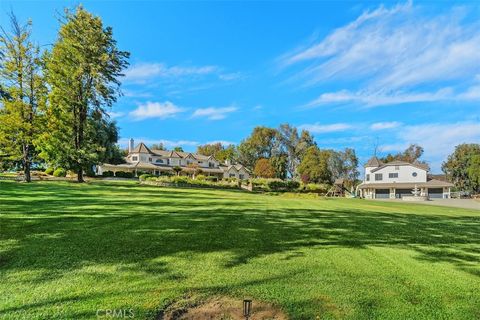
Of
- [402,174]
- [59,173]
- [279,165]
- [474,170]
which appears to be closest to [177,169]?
[279,165]

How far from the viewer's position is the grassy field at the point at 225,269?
358 cm

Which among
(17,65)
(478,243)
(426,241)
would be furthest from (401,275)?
(17,65)

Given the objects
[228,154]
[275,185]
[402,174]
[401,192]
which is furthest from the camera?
[228,154]

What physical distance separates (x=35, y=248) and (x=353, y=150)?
270 feet

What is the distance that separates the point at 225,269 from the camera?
4.52 metres

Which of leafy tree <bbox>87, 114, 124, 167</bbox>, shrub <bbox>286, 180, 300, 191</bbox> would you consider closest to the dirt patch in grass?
leafy tree <bbox>87, 114, 124, 167</bbox>

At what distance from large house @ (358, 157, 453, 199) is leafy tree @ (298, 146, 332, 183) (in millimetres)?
7766

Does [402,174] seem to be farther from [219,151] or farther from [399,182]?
[219,151]

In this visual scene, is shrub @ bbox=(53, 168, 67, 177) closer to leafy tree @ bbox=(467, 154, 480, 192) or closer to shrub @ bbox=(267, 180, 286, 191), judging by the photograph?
shrub @ bbox=(267, 180, 286, 191)

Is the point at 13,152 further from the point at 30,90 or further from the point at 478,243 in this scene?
the point at 478,243

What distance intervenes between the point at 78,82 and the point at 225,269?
87.7 ft

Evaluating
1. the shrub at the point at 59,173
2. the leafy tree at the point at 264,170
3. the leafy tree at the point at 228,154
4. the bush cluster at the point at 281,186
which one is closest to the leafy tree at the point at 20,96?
the shrub at the point at 59,173

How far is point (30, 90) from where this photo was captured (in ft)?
72.8

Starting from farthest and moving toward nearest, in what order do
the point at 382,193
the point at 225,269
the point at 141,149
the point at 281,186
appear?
the point at 141,149 < the point at 382,193 < the point at 281,186 < the point at 225,269
